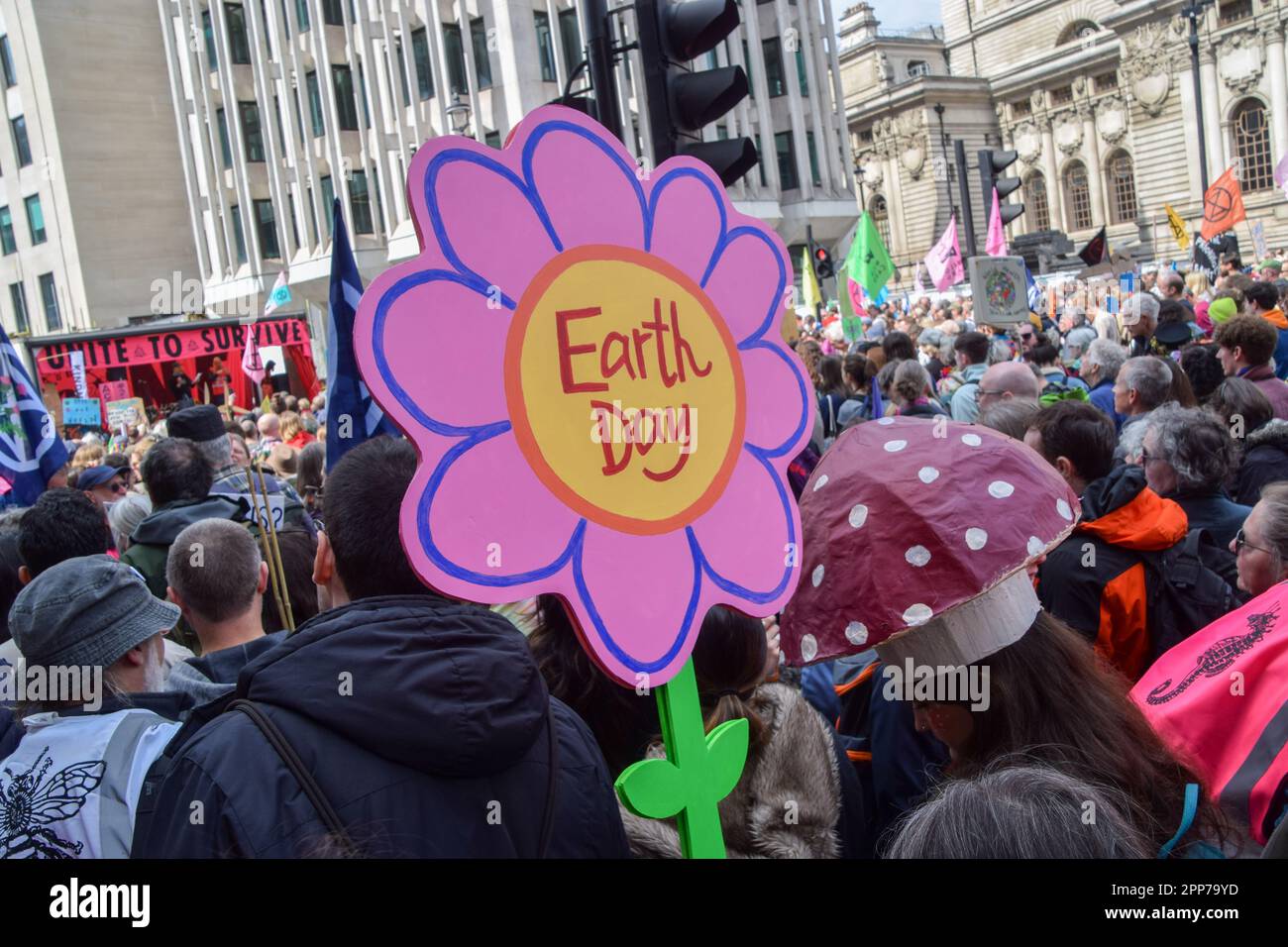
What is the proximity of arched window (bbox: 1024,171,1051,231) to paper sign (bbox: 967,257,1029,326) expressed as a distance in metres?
52.7

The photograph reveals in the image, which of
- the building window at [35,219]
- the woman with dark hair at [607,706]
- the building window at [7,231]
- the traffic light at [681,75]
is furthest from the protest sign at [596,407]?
the building window at [7,231]

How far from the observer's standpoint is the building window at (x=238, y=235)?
3788cm

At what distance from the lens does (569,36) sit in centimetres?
3088

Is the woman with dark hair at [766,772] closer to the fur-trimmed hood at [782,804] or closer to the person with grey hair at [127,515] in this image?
the fur-trimmed hood at [782,804]

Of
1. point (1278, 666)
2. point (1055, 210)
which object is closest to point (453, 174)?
point (1278, 666)

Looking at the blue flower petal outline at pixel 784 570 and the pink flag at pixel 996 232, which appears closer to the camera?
the blue flower petal outline at pixel 784 570

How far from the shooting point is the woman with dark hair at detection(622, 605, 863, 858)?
214cm

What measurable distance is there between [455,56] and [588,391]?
3202 cm

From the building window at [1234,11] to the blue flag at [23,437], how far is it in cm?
5131

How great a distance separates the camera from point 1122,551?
3092 millimetres

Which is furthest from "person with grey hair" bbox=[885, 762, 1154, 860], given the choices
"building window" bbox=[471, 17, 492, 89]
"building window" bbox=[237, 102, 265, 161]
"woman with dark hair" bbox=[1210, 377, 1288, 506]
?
"building window" bbox=[237, 102, 265, 161]

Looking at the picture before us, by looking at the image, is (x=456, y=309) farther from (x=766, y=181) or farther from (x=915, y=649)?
(x=766, y=181)

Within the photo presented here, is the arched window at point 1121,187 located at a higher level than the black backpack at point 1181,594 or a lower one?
higher
